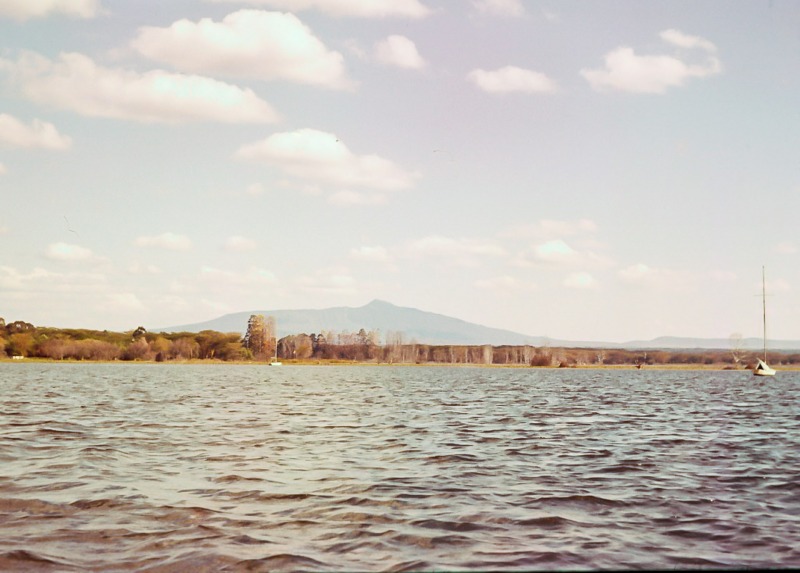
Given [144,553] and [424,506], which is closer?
[144,553]

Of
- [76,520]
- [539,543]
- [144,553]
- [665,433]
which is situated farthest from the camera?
[665,433]

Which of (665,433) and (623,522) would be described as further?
(665,433)

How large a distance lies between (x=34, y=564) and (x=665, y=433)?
101ft

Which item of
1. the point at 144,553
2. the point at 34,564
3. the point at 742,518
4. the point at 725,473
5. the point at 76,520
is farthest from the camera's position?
the point at 725,473

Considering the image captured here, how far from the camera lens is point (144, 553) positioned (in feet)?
41.4

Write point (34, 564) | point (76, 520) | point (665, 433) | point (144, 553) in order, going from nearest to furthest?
point (34, 564) < point (144, 553) < point (76, 520) < point (665, 433)

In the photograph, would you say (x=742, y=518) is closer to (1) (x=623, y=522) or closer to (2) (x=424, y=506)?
(1) (x=623, y=522)

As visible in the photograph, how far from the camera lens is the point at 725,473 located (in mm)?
22875

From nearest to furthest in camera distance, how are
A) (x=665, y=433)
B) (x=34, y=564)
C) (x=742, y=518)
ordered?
(x=34, y=564) < (x=742, y=518) < (x=665, y=433)

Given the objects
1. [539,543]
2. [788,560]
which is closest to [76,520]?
[539,543]

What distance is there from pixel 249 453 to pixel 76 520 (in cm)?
1062

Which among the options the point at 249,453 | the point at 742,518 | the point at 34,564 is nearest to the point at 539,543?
the point at 742,518

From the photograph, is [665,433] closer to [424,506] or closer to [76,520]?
[424,506]

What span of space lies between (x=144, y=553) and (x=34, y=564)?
1689 mm
